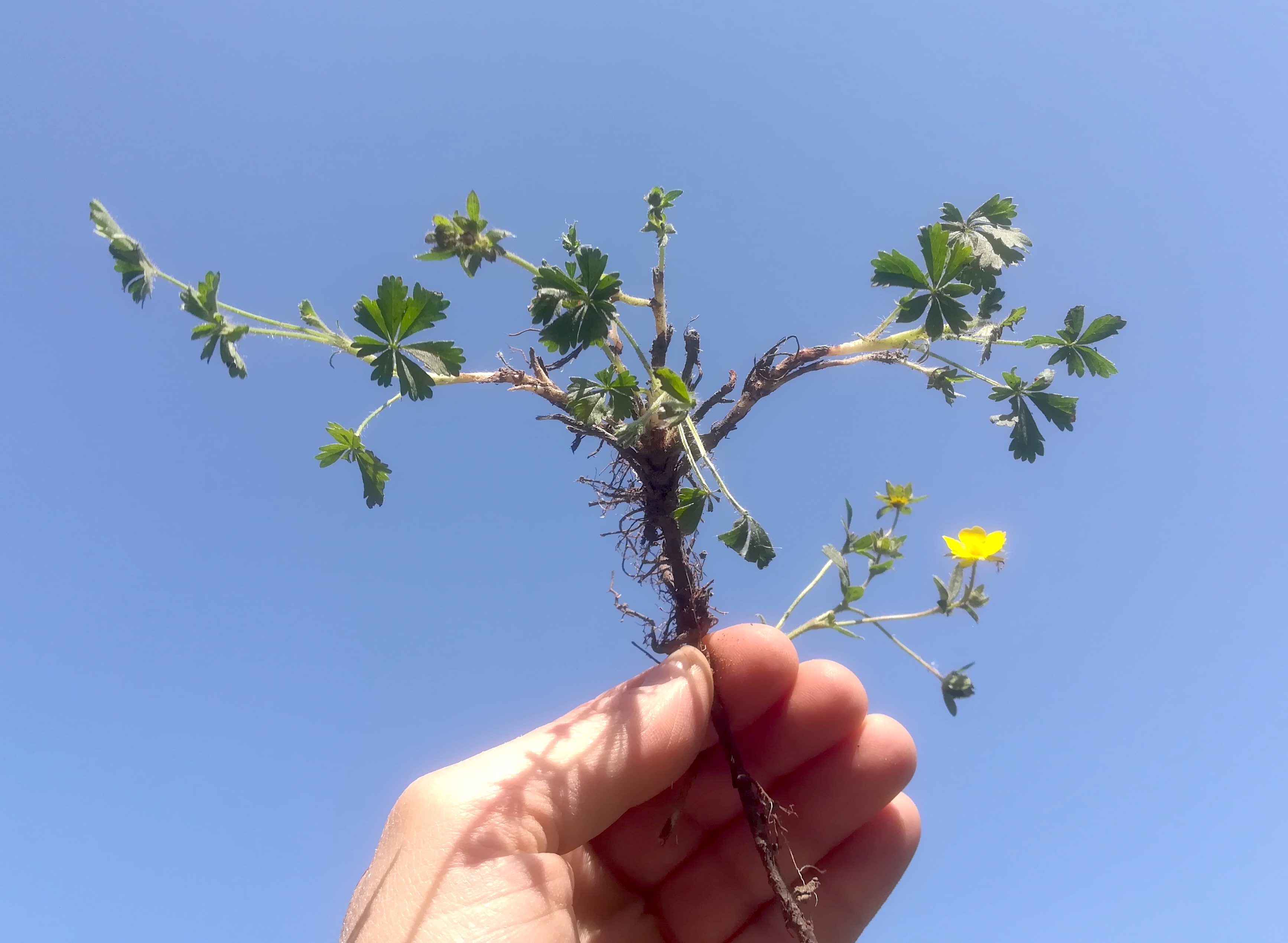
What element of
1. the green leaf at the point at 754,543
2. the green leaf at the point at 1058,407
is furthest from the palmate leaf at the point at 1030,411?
the green leaf at the point at 754,543

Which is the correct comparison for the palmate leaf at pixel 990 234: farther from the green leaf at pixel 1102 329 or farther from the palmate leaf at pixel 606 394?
the palmate leaf at pixel 606 394

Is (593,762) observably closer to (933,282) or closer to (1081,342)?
(933,282)

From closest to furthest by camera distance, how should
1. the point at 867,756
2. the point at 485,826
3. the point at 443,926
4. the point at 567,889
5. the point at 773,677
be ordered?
the point at 443,926, the point at 485,826, the point at 567,889, the point at 773,677, the point at 867,756

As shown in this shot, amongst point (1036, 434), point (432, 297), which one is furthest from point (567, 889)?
point (1036, 434)

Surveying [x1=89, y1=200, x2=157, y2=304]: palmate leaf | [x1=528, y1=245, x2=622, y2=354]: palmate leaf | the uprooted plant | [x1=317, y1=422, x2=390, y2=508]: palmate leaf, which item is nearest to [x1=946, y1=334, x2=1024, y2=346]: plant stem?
the uprooted plant

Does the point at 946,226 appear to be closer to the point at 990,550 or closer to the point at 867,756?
the point at 990,550

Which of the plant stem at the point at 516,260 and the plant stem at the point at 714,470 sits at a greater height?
the plant stem at the point at 516,260

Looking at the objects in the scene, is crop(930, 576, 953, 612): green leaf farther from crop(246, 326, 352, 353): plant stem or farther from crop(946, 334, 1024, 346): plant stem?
crop(246, 326, 352, 353): plant stem
